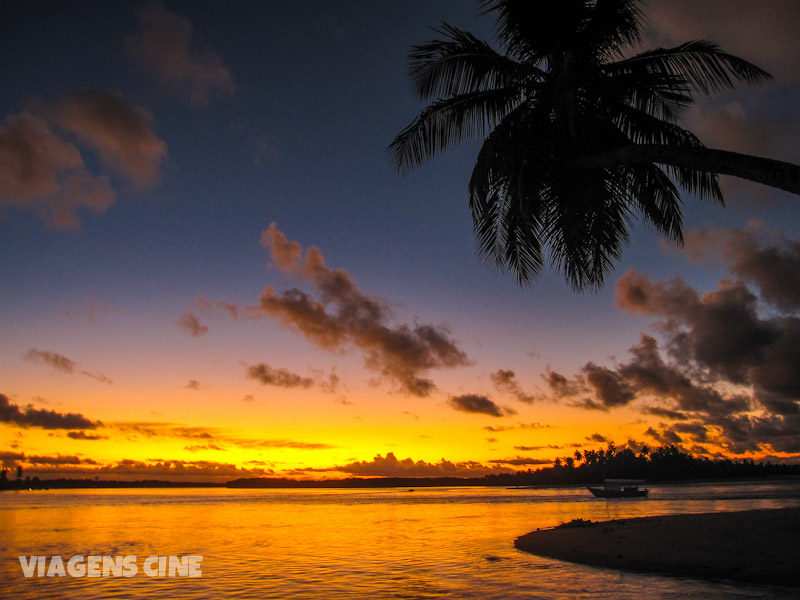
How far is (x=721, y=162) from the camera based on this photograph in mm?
8477

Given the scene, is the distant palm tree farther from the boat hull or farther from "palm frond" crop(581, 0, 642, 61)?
the boat hull

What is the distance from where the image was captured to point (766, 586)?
12.7 metres

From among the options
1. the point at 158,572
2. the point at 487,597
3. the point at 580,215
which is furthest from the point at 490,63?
the point at 158,572

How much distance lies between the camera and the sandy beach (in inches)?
557

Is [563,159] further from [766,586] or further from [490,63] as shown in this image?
[766,586]

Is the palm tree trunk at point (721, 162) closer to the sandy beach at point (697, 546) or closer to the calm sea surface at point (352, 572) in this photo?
the calm sea surface at point (352, 572)

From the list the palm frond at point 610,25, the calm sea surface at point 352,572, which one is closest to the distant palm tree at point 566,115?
the palm frond at point 610,25

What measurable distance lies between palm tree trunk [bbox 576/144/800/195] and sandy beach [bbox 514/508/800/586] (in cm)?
994

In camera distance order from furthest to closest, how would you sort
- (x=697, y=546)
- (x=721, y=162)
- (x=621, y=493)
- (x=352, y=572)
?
(x=621, y=493)
(x=352, y=572)
(x=697, y=546)
(x=721, y=162)

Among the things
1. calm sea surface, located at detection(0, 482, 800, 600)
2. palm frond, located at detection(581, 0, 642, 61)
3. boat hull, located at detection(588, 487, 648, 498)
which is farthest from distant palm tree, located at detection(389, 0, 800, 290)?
boat hull, located at detection(588, 487, 648, 498)

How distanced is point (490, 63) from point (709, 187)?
552 cm

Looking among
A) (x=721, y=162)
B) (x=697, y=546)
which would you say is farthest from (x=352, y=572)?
(x=721, y=162)

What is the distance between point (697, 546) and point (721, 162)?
12910 mm

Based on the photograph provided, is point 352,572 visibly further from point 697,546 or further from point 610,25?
point 610,25
